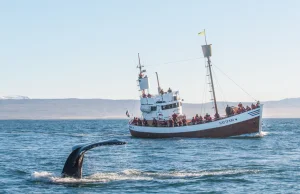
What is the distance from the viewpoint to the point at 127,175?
35875mm

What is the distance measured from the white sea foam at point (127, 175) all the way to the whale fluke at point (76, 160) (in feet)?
1.11

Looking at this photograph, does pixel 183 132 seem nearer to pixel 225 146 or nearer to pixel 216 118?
pixel 216 118

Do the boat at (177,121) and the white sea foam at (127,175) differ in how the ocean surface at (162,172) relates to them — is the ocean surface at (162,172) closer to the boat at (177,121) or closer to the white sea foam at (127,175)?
the white sea foam at (127,175)

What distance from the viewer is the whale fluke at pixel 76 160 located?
3038cm

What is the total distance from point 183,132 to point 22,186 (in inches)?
1881

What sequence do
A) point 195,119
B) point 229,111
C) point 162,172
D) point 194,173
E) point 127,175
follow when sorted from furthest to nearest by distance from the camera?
point 195,119, point 229,111, point 162,172, point 194,173, point 127,175

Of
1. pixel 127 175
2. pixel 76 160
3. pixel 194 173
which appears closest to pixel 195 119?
pixel 194 173

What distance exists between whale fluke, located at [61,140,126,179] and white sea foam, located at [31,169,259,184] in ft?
1.11

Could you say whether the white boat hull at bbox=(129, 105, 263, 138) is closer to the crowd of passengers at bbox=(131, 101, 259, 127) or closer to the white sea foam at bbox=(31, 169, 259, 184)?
the crowd of passengers at bbox=(131, 101, 259, 127)

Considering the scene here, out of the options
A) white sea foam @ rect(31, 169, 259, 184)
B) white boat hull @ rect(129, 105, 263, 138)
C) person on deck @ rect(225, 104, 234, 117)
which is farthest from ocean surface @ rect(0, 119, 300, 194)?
person on deck @ rect(225, 104, 234, 117)

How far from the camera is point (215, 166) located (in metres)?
41.6

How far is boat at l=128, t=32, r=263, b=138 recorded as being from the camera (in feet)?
253

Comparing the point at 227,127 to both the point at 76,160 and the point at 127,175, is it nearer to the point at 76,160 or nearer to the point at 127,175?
the point at 127,175

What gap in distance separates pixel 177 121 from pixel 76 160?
1955 inches
